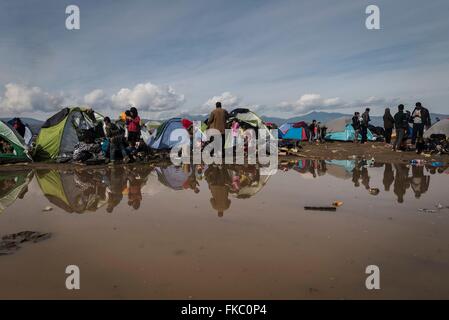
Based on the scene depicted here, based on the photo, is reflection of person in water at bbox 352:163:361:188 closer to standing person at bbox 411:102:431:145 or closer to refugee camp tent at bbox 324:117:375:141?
standing person at bbox 411:102:431:145

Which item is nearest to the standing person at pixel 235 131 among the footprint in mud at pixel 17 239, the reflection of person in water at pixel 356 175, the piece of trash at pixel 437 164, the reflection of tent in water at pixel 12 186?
the reflection of person in water at pixel 356 175

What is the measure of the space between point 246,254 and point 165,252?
0.97 meters

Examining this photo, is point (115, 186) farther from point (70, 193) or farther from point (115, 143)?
point (115, 143)

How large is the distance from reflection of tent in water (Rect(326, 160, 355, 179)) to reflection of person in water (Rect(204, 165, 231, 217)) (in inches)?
130

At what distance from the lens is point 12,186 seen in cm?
849

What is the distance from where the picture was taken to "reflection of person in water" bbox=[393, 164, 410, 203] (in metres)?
7.24

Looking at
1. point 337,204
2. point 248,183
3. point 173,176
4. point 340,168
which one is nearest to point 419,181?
point 340,168

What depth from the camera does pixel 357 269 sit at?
3605 millimetres

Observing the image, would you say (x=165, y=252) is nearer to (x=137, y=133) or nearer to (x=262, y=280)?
(x=262, y=280)

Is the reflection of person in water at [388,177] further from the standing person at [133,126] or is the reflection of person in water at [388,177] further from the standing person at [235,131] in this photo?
the standing person at [133,126]

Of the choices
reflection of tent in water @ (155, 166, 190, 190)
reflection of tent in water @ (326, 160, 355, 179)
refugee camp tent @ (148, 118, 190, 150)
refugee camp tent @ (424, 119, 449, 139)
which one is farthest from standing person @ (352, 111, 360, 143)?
reflection of tent in water @ (155, 166, 190, 190)

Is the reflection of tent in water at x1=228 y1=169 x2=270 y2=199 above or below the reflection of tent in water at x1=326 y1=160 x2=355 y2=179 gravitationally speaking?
below

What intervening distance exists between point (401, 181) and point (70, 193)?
26.6ft

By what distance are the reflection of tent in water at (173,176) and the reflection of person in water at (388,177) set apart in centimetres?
498
